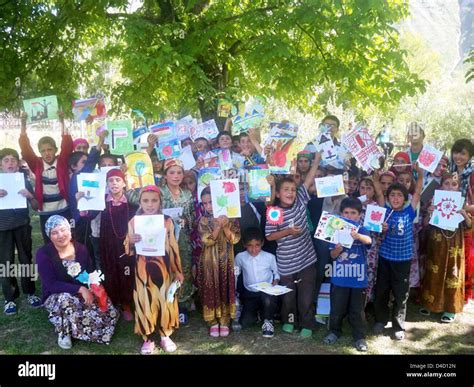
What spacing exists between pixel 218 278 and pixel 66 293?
1.57m

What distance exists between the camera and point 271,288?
4668 millimetres

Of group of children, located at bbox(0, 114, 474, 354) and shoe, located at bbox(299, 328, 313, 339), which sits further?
shoe, located at bbox(299, 328, 313, 339)

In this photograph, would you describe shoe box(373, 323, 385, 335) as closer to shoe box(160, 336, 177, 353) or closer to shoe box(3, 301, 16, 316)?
shoe box(160, 336, 177, 353)

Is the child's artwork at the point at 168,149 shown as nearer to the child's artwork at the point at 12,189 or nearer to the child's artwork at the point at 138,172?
the child's artwork at the point at 138,172

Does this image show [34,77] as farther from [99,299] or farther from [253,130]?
[99,299]

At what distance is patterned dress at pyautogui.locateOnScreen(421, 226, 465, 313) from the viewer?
5074 millimetres

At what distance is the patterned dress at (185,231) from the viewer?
16.2 feet

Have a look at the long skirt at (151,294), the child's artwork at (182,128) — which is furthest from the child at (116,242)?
the child's artwork at (182,128)

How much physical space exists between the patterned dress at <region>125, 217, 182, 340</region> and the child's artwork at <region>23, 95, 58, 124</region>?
6.92ft

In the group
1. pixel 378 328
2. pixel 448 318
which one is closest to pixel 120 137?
pixel 378 328

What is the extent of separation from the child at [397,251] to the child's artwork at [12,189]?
13.2ft

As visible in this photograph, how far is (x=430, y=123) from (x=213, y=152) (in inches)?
853

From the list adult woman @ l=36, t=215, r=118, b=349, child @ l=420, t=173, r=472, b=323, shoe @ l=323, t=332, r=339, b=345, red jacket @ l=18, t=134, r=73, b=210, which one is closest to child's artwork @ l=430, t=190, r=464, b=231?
child @ l=420, t=173, r=472, b=323
